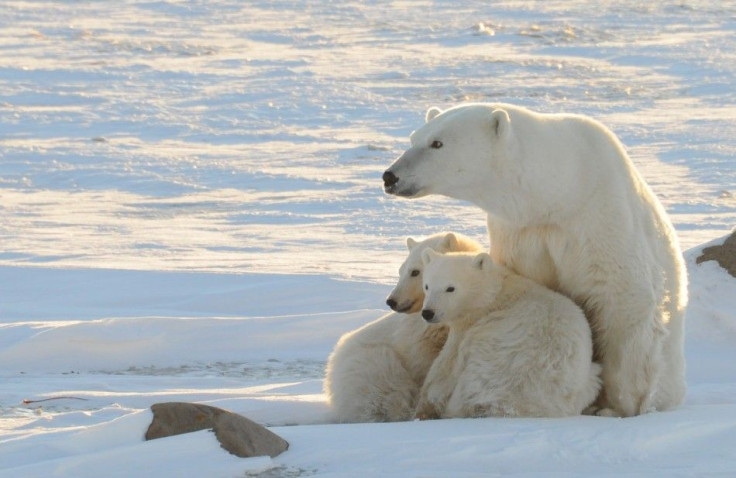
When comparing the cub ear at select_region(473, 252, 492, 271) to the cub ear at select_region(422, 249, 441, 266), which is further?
the cub ear at select_region(422, 249, 441, 266)

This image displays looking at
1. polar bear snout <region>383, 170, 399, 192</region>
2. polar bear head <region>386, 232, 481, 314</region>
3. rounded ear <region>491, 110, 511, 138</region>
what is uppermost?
rounded ear <region>491, 110, 511, 138</region>

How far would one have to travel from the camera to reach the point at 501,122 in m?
4.90

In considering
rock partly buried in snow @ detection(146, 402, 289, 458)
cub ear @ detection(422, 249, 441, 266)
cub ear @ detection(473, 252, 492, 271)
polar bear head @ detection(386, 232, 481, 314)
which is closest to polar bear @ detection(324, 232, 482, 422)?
polar bear head @ detection(386, 232, 481, 314)

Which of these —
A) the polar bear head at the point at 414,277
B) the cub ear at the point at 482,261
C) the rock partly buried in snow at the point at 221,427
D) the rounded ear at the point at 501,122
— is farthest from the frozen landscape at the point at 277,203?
the rounded ear at the point at 501,122

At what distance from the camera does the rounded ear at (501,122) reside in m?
4.90

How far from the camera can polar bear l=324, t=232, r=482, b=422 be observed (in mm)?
5238

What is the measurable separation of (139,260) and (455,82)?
28.9 feet

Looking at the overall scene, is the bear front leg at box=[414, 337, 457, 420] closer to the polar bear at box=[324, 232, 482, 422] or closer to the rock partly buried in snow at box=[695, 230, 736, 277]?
the polar bear at box=[324, 232, 482, 422]

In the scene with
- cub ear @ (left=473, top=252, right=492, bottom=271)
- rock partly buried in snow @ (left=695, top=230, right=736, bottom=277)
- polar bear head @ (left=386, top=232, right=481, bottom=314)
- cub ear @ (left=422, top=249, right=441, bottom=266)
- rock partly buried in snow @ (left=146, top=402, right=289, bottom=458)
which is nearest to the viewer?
rock partly buried in snow @ (left=146, top=402, right=289, bottom=458)

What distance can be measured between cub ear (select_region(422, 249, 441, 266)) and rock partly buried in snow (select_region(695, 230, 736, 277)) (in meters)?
3.12

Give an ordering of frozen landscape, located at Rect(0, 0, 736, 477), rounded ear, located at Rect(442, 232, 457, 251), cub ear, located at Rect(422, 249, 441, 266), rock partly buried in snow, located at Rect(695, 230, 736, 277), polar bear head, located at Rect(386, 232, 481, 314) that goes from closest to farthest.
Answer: frozen landscape, located at Rect(0, 0, 736, 477) < cub ear, located at Rect(422, 249, 441, 266) < polar bear head, located at Rect(386, 232, 481, 314) < rounded ear, located at Rect(442, 232, 457, 251) < rock partly buried in snow, located at Rect(695, 230, 736, 277)

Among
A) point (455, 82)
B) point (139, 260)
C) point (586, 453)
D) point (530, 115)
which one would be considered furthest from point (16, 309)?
point (455, 82)

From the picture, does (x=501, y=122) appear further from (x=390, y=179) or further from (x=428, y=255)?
(x=428, y=255)

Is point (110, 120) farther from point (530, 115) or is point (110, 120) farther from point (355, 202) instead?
point (530, 115)
